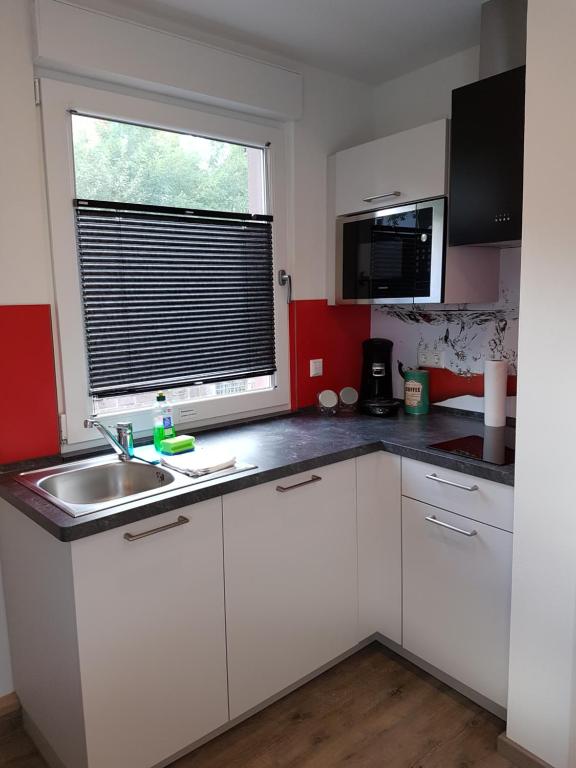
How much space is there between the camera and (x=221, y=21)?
217 centimetres

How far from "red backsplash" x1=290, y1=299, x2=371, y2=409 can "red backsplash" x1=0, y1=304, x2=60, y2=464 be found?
3.69ft

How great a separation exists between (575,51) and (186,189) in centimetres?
142

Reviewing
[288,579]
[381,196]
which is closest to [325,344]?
[381,196]

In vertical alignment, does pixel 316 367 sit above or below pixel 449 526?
above

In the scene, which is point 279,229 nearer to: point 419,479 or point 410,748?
point 419,479

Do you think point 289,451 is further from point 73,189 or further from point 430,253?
point 73,189

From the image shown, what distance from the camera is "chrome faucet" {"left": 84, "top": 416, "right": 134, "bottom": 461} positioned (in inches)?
79.0

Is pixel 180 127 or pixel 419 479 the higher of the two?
pixel 180 127

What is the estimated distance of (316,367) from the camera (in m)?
2.85

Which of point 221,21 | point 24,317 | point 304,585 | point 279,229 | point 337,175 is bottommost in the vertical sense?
point 304,585

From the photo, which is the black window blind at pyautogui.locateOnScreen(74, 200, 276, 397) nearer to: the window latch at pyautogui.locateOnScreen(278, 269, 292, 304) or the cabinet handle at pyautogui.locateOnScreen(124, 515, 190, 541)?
the window latch at pyautogui.locateOnScreen(278, 269, 292, 304)

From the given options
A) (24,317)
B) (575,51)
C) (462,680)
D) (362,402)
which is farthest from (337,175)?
(462,680)

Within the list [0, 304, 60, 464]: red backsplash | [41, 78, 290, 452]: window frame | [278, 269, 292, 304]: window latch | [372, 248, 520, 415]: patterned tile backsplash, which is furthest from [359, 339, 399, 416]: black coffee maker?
[0, 304, 60, 464]: red backsplash

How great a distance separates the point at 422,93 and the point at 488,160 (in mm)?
822
